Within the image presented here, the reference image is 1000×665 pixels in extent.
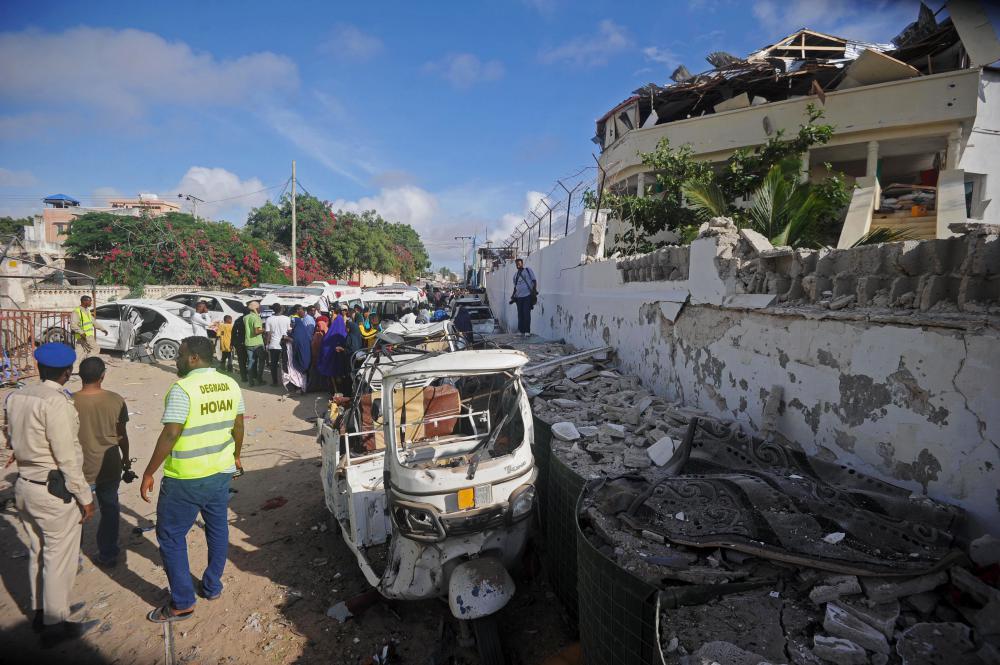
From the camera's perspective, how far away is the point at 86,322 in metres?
10.9

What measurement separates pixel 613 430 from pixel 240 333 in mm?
8781

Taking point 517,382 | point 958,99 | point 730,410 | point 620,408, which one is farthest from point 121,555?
point 958,99

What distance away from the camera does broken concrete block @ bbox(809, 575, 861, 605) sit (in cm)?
203

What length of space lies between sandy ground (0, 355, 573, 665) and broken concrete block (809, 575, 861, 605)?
5.91ft

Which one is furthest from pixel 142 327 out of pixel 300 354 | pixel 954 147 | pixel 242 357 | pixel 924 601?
pixel 954 147

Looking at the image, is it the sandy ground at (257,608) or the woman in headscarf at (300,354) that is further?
the woman in headscarf at (300,354)

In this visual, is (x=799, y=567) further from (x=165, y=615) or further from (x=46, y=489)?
(x=46, y=489)

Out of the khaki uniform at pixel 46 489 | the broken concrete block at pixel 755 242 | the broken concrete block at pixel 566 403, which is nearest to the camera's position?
the khaki uniform at pixel 46 489

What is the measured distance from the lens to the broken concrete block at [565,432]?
4684 millimetres

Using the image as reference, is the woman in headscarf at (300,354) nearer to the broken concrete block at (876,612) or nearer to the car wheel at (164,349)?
the car wheel at (164,349)

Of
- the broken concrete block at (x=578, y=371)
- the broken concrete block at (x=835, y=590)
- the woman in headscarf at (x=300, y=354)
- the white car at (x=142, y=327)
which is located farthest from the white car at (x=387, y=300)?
the broken concrete block at (x=835, y=590)

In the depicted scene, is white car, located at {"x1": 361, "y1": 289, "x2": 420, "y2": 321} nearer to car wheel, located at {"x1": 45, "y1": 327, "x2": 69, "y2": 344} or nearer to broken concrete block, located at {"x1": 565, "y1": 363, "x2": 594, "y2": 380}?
car wheel, located at {"x1": 45, "y1": 327, "x2": 69, "y2": 344}

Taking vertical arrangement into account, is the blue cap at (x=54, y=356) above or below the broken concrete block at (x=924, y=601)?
above

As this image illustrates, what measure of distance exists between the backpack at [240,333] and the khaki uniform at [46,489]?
7.56 m
